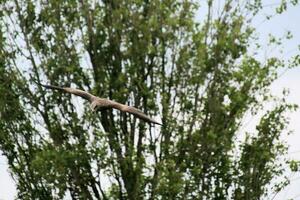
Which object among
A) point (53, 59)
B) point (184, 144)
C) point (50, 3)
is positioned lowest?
point (184, 144)

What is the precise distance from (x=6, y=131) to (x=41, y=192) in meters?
2.06

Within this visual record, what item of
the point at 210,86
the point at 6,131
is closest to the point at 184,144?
the point at 210,86

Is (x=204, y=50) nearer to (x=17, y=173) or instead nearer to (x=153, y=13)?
(x=153, y=13)

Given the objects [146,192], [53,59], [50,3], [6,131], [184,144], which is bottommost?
[146,192]

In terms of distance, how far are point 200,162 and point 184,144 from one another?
65 cm

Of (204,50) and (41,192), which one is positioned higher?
(204,50)

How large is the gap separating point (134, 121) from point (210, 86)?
94.2 inches

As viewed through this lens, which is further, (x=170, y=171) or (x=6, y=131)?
(x=6, y=131)

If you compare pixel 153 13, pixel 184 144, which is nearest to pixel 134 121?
pixel 184 144

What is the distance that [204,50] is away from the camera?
64.0 ft

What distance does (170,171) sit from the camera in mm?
18672

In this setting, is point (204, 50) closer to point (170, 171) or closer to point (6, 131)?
point (170, 171)

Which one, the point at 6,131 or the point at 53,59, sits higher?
the point at 53,59

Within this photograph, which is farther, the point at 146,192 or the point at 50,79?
the point at 50,79
